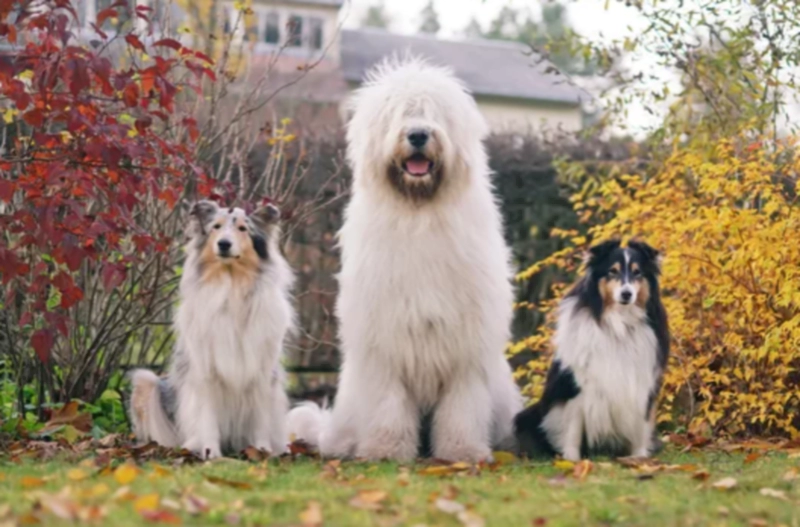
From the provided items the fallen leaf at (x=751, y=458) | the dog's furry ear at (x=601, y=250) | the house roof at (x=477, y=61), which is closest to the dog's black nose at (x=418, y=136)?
the dog's furry ear at (x=601, y=250)

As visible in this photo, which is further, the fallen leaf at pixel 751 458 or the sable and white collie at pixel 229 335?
the sable and white collie at pixel 229 335

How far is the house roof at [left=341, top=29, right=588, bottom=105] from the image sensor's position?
33.7m

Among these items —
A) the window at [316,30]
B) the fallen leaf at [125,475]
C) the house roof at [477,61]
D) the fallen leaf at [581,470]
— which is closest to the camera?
the fallen leaf at [125,475]

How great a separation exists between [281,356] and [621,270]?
1.86 m

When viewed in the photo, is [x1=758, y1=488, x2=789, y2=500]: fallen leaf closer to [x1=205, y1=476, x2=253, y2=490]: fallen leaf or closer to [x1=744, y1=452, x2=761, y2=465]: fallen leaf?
[x1=744, y1=452, x2=761, y2=465]: fallen leaf

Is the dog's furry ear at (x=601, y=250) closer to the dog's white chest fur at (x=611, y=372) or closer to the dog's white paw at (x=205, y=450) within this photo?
the dog's white chest fur at (x=611, y=372)

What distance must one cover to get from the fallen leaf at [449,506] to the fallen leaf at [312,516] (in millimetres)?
409

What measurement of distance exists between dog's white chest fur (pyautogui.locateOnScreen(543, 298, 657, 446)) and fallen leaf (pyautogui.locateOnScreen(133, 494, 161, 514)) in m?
2.61

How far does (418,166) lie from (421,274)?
1.71 feet

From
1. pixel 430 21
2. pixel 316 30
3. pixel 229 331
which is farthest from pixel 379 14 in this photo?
pixel 229 331

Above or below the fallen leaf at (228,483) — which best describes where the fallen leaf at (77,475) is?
below

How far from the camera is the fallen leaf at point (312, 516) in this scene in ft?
11.7

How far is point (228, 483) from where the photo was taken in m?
4.36

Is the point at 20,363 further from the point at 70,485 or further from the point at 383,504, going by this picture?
the point at 383,504
